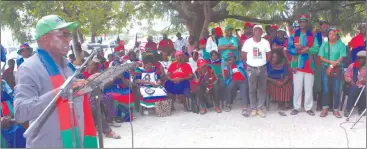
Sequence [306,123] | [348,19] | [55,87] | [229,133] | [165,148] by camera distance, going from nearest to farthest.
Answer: [55,87], [165,148], [229,133], [306,123], [348,19]

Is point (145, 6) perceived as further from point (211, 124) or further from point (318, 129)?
point (318, 129)

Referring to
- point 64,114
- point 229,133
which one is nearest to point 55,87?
point 64,114

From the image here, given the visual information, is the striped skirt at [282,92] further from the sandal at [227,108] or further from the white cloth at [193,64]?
the white cloth at [193,64]

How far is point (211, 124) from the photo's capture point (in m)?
7.12

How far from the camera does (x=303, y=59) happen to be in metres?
7.41

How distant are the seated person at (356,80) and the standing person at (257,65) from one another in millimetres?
1465

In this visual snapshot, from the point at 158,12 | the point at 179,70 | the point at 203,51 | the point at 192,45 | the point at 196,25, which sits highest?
the point at 158,12

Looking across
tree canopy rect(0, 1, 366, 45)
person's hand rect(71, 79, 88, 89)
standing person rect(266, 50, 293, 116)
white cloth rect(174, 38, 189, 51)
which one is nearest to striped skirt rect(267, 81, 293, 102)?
standing person rect(266, 50, 293, 116)

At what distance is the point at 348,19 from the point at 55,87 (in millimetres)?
7720

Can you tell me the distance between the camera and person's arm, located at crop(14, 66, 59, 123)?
97.5 inches

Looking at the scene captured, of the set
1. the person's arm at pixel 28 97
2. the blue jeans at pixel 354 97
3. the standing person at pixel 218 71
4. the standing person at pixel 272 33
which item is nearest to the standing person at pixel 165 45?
the standing person at pixel 218 71

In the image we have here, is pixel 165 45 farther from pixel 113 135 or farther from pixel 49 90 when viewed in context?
pixel 49 90

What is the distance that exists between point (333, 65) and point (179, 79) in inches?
111

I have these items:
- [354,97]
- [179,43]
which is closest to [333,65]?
Result: [354,97]
